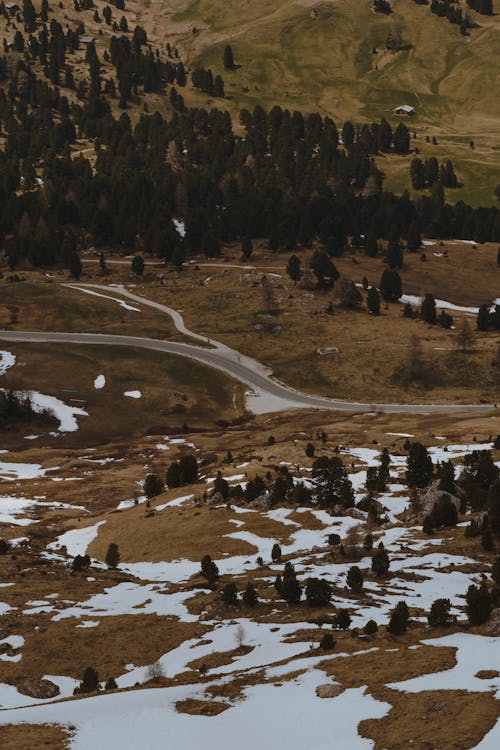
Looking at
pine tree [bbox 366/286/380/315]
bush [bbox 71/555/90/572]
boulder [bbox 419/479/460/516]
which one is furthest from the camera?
pine tree [bbox 366/286/380/315]

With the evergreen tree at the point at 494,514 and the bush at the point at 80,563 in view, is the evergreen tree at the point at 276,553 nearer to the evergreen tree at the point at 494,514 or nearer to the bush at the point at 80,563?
the bush at the point at 80,563

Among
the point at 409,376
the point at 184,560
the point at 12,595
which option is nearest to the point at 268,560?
the point at 184,560

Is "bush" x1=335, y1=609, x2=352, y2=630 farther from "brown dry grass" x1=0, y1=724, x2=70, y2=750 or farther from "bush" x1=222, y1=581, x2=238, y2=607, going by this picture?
"brown dry grass" x1=0, y1=724, x2=70, y2=750

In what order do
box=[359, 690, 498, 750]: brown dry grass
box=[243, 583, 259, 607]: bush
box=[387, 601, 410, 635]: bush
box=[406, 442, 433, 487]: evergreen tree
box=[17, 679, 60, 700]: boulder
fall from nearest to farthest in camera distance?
box=[359, 690, 498, 750]: brown dry grass < box=[17, 679, 60, 700]: boulder < box=[387, 601, 410, 635]: bush < box=[243, 583, 259, 607]: bush < box=[406, 442, 433, 487]: evergreen tree

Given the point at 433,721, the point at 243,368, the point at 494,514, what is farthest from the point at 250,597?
the point at 243,368

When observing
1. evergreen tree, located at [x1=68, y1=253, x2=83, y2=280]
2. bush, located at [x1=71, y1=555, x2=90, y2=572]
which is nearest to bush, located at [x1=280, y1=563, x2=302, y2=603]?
bush, located at [x1=71, y1=555, x2=90, y2=572]

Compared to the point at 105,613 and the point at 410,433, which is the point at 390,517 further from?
the point at 410,433
